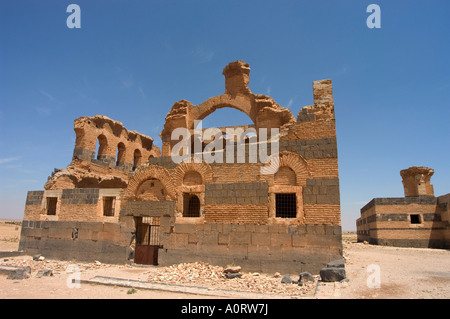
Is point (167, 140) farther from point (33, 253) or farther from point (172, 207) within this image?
point (33, 253)

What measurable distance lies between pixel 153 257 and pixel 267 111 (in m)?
7.31

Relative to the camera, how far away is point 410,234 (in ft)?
62.2

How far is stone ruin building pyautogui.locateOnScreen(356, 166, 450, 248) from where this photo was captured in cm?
1850

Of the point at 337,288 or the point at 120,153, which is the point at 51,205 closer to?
the point at 120,153

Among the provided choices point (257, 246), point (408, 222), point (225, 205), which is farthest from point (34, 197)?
point (408, 222)

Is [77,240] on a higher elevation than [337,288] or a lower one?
higher

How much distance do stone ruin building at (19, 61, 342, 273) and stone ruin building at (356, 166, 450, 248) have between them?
43.4 feet

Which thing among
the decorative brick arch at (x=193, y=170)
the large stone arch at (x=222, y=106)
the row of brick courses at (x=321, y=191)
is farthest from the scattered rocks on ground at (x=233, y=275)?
the large stone arch at (x=222, y=106)

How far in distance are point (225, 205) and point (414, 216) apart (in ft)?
52.9

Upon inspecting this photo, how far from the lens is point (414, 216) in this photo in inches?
764

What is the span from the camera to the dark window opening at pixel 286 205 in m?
9.88

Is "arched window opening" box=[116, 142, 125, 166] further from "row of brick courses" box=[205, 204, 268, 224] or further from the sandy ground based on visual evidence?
"row of brick courses" box=[205, 204, 268, 224]

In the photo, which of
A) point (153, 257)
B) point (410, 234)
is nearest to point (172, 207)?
point (153, 257)

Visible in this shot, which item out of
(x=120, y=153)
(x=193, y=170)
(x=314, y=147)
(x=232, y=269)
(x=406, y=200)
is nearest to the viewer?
(x=232, y=269)
